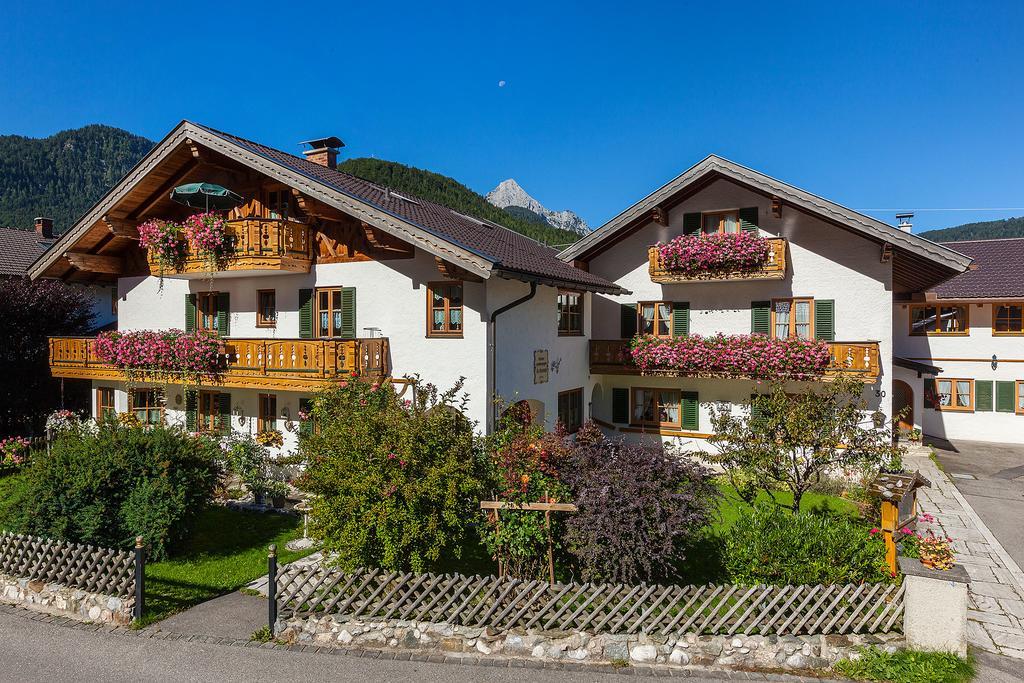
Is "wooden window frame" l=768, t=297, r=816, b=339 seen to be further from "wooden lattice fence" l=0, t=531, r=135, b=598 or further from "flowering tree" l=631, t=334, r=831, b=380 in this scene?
"wooden lattice fence" l=0, t=531, r=135, b=598

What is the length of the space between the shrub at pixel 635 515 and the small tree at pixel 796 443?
2.04 meters

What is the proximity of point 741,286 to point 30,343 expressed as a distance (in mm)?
22657

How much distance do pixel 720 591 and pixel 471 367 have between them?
311 inches

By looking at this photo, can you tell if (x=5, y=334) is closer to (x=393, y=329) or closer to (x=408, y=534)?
(x=393, y=329)

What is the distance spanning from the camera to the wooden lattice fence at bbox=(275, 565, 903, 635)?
743 centimetres

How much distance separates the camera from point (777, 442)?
10.4 metres

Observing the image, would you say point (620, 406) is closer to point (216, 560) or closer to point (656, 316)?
point (656, 316)

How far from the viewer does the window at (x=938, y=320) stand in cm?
2405

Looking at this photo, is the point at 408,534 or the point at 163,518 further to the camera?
the point at 163,518

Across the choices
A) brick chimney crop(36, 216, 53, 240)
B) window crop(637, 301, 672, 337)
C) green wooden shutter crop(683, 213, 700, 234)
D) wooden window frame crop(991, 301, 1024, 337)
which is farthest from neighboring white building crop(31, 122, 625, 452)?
brick chimney crop(36, 216, 53, 240)

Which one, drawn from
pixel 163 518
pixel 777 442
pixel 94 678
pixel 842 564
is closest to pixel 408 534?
pixel 94 678

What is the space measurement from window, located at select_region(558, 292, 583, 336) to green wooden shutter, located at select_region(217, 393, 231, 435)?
31.7 feet

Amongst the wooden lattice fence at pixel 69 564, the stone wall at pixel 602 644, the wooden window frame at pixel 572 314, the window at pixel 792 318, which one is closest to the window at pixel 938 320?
the window at pixel 792 318

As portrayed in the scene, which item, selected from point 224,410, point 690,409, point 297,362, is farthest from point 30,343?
point 690,409
